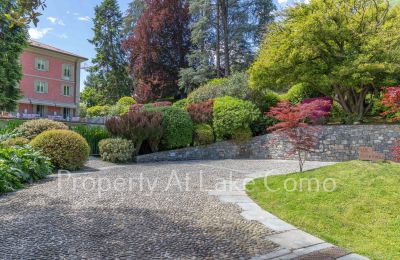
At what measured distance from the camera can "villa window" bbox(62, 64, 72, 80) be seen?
113 ft

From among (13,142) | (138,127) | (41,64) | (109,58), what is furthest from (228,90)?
(41,64)

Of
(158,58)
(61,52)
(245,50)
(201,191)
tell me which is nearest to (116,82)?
(61,52)

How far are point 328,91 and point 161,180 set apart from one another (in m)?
9.52

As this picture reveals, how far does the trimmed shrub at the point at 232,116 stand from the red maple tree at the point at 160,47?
12.0 meters

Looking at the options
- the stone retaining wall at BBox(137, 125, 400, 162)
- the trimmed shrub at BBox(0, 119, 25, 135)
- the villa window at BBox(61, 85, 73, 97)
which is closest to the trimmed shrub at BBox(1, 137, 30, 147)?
the trimmed shrub at BBox(0, 119, 25, 135)

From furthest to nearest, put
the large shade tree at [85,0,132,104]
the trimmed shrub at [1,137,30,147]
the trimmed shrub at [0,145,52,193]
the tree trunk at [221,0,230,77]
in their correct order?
the large shade tree at [85,0,132,104]
the tree trunk at [221,0,230,77]
the trimmed shrub at [1,137,30,147]
the trimmed shrub at [0,145,52,193]

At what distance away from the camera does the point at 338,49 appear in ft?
41.3

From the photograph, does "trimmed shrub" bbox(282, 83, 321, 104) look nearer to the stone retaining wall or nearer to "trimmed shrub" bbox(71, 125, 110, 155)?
the stone retaining wall

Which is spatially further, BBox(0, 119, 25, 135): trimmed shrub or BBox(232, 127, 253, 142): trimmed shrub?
BBox(232, 127, 253, 142): trimmed shrub

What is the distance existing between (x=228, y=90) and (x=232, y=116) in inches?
93.2

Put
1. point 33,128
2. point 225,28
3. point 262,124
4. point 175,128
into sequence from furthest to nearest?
point 225,28, point 262,124, point 175,128, point 33,128

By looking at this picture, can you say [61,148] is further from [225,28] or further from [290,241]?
[225,28]

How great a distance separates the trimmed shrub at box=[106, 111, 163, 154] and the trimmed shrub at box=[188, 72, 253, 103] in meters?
4.31

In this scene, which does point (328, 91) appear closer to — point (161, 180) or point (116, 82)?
point (161, 180)
